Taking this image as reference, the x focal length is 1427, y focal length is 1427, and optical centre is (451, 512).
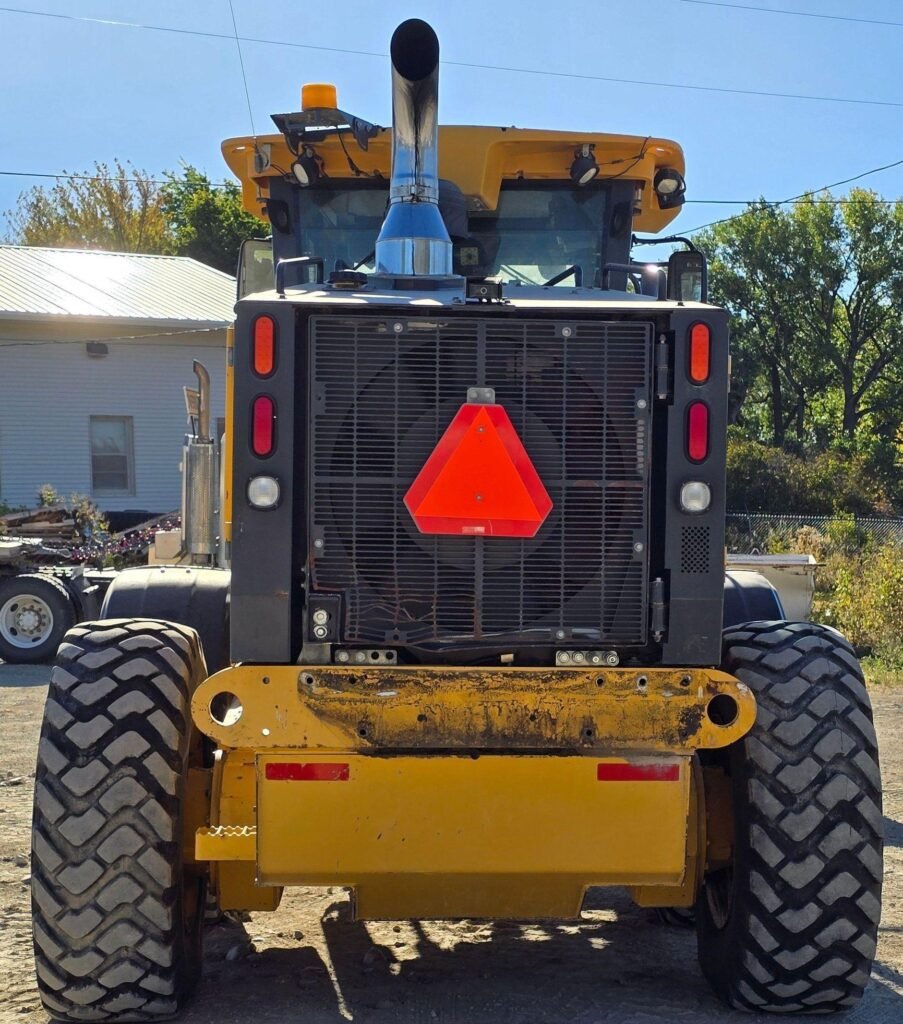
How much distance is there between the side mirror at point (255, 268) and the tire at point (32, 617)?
334 inches

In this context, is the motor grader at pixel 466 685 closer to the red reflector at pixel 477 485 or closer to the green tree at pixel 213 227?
the red reflector at pixel 477 485

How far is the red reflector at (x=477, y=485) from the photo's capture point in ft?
13.8

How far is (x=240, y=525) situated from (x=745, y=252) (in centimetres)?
4063

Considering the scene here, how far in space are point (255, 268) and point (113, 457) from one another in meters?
19.8

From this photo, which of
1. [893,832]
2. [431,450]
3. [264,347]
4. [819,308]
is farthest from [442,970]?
[819,308]

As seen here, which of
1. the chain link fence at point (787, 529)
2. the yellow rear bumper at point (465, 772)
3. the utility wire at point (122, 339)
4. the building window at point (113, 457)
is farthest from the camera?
the building window at point (113, 457)

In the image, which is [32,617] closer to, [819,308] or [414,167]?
[414,167]

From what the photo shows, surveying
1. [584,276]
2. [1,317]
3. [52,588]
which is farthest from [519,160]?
[1,317]

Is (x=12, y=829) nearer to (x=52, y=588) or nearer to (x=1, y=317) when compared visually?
(x=52, y=588)

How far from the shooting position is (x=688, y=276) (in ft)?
16.5

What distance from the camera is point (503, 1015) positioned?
4430mm

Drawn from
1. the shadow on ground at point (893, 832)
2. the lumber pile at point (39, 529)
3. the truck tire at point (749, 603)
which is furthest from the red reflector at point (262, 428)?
the lumber pile at point (39, 529)

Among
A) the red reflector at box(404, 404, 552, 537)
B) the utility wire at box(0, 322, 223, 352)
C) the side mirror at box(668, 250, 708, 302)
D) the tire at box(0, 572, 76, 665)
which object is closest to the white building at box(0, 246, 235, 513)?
the utility wire at box(0, 322, 223, 352)

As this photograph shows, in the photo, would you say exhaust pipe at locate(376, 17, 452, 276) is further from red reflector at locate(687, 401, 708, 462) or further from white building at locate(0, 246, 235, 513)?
white building at locate(0, 246, 235, 513)
